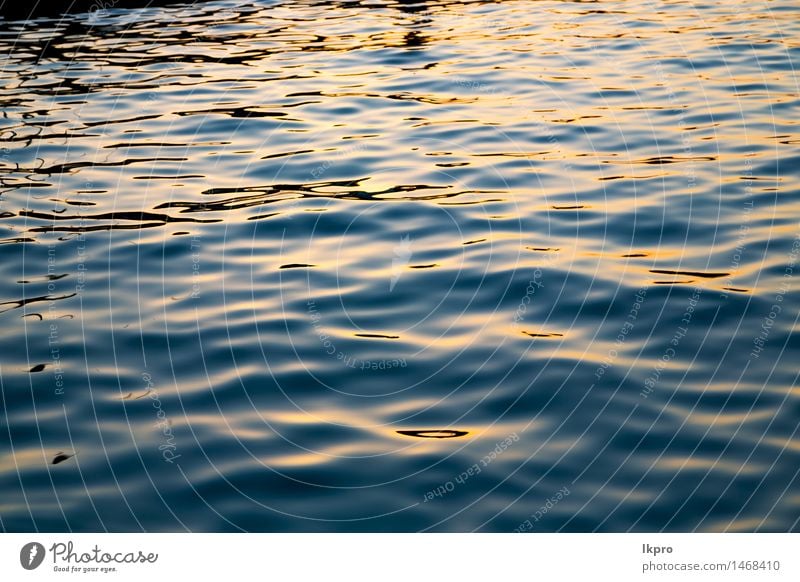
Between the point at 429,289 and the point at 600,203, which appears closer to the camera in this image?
the point at 429,289

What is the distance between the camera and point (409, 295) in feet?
23.7

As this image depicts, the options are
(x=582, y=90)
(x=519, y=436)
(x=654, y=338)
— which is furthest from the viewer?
(x=582, y=90)

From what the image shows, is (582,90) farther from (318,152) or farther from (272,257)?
(272,257)

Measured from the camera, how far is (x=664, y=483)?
5.09 metres

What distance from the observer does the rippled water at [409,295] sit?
5191 mm

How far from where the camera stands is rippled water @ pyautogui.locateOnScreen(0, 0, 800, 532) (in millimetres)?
5191

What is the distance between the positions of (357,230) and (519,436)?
10.9 feet

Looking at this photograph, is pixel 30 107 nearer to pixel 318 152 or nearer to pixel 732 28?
pixel 318 152

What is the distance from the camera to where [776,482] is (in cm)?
506
